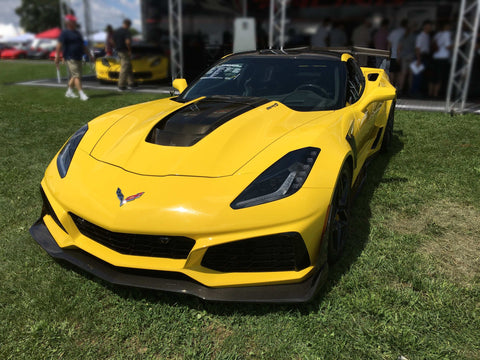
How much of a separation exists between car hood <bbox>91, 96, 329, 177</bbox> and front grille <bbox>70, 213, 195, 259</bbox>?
35cm

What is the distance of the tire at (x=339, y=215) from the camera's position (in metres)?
2.09

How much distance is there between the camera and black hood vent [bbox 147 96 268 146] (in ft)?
7.54

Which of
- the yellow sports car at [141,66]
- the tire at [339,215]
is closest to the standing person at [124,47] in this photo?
the yellow sports car at [141,66]

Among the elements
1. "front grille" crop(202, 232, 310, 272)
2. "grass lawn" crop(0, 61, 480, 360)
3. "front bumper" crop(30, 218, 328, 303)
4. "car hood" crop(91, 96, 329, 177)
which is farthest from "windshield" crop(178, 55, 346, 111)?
"front bumper" crop(30, 218, 328, 303)

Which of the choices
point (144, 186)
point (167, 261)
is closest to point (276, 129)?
point (144, 186)

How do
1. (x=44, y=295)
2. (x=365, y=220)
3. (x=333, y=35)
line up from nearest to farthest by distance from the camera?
(x=44, y=295) → (x=365, y=220) → (x=333, y=35)

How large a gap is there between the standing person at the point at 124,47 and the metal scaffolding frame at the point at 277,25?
3512mm

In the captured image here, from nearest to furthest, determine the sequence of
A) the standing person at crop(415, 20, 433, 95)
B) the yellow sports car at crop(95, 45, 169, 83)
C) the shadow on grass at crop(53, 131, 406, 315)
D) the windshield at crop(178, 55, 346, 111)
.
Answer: the shadow on grass at crop(53, 131, 406, 315) < the windshield at crop(178, 55, 346, 111) < the standing person at crop(415, 20, 433, 95) < the yellow sports car at crop(95, 45, 169, 83)

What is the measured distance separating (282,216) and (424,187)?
2.36m

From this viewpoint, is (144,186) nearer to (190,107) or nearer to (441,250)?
(190,107)

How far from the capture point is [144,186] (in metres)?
1.93

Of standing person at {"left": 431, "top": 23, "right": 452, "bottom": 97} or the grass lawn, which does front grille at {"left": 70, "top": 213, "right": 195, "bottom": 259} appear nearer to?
the grass lawn

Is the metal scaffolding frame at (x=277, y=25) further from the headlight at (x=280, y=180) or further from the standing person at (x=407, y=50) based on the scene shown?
the headlight at (x=280, y=180)

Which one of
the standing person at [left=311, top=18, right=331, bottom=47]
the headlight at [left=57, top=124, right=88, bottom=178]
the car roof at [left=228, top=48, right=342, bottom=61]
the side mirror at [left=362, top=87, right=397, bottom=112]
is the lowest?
the headlight at [left=57, top=124, right=88, bottom=178]
